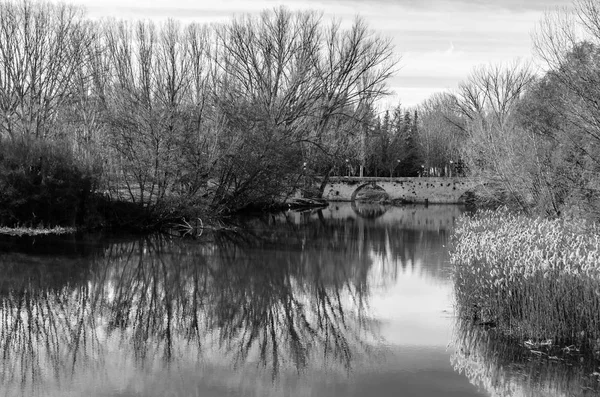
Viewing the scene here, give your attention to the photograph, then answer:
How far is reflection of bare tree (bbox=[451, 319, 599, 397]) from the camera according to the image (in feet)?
30.5

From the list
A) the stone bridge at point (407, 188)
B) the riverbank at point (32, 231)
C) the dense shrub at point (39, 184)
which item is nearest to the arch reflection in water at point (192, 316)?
the riverbank at point (32, 231)

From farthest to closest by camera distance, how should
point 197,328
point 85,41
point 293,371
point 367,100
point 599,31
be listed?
point 367,100
point 85,41
point 599,31
point 197,328
point 293,371

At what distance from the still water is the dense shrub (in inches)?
99.2

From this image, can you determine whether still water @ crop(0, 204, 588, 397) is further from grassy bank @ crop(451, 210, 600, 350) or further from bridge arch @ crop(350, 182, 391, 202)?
bridge arch @ crop(350, 182, 391, 202)

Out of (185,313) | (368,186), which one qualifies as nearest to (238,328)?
(185,313)

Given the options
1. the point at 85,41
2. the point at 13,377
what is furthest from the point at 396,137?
the point at 13,377

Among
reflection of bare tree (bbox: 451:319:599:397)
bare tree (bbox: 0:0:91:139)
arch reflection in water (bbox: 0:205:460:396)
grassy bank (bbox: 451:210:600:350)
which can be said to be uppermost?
bare tree (bbox: 0:0:91:139)

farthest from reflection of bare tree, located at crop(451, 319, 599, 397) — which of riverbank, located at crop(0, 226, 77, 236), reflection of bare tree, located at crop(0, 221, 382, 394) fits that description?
riverbank, located at crop(0, 226, 77, 236)

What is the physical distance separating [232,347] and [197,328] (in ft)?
4.37

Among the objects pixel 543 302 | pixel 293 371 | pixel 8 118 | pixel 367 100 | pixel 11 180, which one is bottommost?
pixel 293 371

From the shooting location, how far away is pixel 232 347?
36.7 ft

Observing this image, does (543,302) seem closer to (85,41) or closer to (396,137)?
(85,41)

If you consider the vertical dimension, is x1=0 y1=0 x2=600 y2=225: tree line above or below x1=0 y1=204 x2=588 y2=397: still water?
above

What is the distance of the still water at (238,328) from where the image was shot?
943 cm
